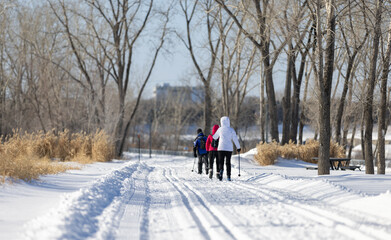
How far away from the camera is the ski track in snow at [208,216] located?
5930mm

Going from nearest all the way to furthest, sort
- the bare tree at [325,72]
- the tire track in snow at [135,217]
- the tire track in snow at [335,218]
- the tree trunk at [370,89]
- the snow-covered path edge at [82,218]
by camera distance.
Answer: the snow-covered path edge at [82,218] → the tire track in snow at [335,218] → the tire track in snow at [135,217] → the bare tree at [325,72] → the tree trunk at [370,89]

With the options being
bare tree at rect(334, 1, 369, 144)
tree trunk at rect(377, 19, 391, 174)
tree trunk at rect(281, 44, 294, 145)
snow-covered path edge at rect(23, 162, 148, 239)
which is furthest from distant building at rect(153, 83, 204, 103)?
snow-covered path edge at rect(23, 162, 148, 239)

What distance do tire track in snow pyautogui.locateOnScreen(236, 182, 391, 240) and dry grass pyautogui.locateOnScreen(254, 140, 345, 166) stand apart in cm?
1443

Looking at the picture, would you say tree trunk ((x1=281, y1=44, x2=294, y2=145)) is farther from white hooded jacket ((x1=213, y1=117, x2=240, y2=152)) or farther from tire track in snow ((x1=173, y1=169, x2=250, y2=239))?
tire track in snow ((x1=173, y1=169, x2=250, y2=239))

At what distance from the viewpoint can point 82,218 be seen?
6.67 metres

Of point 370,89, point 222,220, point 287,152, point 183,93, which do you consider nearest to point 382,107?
point 370,89

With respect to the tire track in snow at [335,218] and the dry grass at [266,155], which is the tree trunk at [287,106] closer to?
the dry grass at [266,155]

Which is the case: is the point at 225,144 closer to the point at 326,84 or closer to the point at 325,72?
the point at 326,84

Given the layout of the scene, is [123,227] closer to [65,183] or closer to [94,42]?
[65,183]

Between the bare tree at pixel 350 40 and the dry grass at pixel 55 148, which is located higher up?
the bare tree at pixel 350 40

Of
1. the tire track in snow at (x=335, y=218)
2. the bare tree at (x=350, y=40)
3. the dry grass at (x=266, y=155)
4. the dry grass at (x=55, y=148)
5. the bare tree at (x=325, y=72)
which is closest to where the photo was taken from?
the tire track in snow at (x=335, y=218)

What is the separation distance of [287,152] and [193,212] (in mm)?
18782

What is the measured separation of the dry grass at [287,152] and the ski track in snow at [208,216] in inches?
524

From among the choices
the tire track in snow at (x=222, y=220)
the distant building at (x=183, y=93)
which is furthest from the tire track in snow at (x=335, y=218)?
the distant building at (x=183, y=93)
